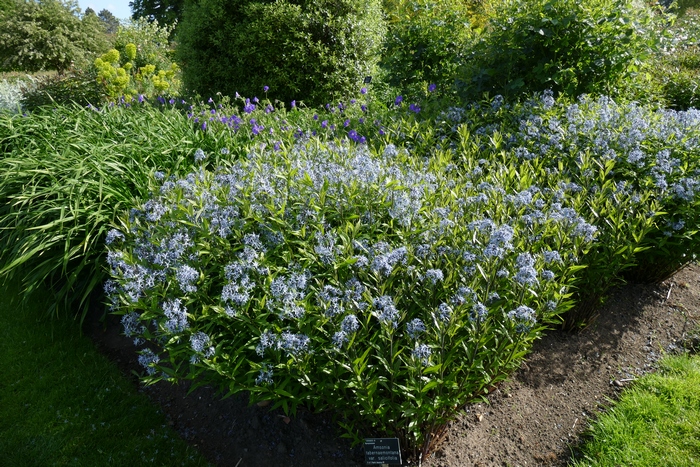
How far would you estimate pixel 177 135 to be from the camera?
187 inches

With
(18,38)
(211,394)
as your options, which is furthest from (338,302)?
(18,38)

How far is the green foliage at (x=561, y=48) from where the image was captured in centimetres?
490

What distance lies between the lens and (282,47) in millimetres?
6887

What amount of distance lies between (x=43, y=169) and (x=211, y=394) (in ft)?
8.45

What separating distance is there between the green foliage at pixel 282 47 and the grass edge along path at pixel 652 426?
5.44m

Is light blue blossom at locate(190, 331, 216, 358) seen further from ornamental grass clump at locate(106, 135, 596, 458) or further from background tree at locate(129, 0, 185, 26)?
background tree at locate(129, 0, 185, 26)

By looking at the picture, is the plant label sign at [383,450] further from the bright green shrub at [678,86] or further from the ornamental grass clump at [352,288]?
the bright green shrub at [678,86]

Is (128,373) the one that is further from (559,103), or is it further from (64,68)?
(64,68)

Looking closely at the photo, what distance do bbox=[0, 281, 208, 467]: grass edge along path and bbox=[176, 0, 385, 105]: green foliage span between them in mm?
4349

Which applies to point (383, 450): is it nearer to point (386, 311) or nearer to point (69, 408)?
point (386, 311)

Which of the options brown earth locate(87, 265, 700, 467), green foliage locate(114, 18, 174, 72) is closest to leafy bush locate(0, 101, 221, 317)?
brown earth locate(87, 265, 700, 467)

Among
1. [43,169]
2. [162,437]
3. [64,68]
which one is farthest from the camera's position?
[64,68]

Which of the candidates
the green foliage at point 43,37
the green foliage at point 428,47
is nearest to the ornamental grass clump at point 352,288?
the green foliage at point 428,47

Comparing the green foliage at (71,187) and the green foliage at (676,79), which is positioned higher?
the green foliage at (676,79)
